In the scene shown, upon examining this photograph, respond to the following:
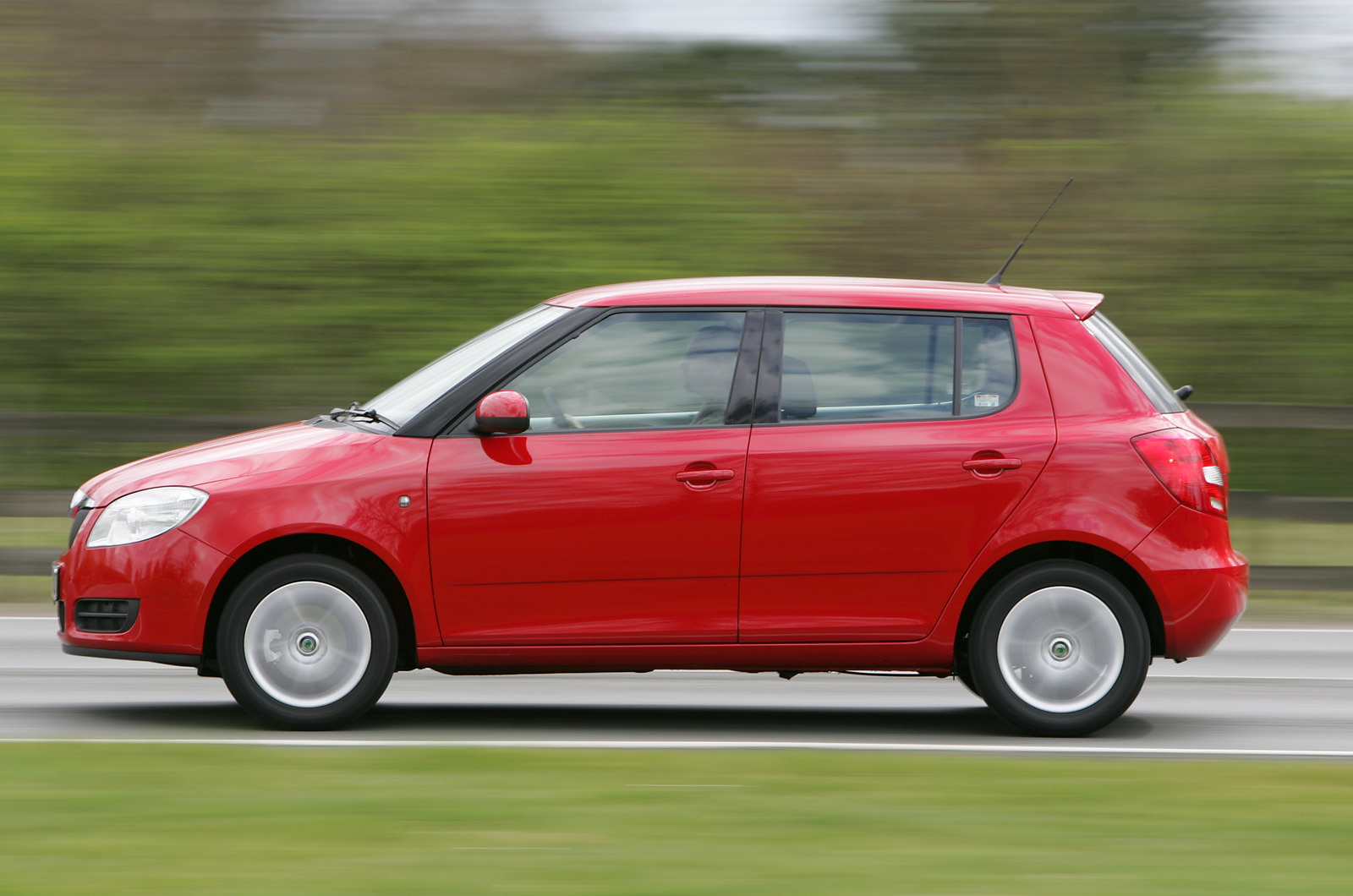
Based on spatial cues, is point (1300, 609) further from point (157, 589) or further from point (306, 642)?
point (157, 589)

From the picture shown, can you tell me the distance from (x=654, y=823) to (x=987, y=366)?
8.15ft

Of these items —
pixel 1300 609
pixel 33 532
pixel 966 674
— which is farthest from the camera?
pixel 33 532

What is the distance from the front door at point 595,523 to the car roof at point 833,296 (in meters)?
0.41

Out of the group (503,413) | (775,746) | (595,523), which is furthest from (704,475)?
(775,746)

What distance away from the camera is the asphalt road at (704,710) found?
648 cm

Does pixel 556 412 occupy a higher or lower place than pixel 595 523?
higher

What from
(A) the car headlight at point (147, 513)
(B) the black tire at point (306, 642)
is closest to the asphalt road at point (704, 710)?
(B) the black tire at point (306, 642)

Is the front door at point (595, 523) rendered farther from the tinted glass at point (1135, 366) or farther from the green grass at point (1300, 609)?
the green grass at point (1300, 609)

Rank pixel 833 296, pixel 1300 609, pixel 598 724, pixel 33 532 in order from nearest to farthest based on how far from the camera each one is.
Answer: pixel 833 296 → pixel 598 724 → pixel 1300 609 → pixel 33 532

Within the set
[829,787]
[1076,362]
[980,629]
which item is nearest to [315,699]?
[829,787]

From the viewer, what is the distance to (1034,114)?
15609mm

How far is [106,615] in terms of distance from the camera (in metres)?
6.28

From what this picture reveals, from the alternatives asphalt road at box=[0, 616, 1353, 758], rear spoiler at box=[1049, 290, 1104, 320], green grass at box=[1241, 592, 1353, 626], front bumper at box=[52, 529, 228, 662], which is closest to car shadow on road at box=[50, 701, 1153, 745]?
asphalt road at box=[0, 616, 1353, 758]

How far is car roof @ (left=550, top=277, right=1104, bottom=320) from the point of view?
21.5ft
